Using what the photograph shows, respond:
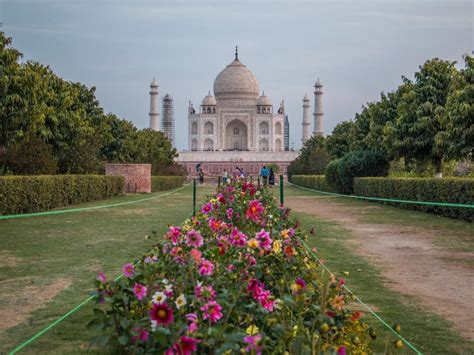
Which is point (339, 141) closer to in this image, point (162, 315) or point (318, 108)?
point (162, 315)

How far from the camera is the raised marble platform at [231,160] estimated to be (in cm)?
5741

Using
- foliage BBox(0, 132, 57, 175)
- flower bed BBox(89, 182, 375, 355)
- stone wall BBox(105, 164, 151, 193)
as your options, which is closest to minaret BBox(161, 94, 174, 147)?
stone wall BBox(105, 164, 151, 193)

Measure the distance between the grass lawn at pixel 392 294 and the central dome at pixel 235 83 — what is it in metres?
56.2

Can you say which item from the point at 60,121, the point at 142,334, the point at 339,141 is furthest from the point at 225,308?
the point at 339,141

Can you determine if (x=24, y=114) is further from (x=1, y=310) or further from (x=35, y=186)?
(x=1, y=310)

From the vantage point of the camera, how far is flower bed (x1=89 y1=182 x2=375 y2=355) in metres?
2.22

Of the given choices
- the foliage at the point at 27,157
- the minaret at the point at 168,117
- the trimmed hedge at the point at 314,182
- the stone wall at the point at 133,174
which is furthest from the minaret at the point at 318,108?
the foliage at the point at 27,157

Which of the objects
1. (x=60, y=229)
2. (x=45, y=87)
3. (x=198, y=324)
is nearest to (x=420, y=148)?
(x=45, y=87)

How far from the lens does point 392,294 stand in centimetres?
500

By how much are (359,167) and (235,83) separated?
152ft

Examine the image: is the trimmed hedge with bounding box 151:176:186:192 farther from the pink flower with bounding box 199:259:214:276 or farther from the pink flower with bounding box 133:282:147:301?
the pink flower with bounding box 133:282:147:301

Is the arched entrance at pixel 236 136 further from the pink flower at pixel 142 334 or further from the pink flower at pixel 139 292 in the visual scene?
the pink flower at pixel 142 334

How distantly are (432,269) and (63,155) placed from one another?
1491cm

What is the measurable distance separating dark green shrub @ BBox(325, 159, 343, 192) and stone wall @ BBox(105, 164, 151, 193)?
19.9 ft
